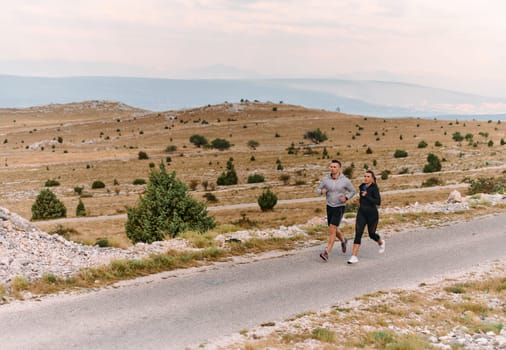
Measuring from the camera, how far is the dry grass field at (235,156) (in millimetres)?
42219

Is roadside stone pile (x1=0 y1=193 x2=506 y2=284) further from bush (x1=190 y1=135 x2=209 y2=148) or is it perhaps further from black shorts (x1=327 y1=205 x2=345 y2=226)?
bush (x1=190 y1=135 x2=209 y2=148)

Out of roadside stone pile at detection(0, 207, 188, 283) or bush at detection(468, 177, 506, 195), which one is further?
bush at detection(468, 177, 506, 195)

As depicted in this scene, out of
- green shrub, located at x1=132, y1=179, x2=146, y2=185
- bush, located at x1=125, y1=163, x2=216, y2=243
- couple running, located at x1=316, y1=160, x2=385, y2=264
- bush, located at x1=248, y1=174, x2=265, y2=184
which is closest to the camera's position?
couple running, located at x1=316, y1=160, x2=385, y2=264

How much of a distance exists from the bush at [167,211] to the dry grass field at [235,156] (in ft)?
4.17

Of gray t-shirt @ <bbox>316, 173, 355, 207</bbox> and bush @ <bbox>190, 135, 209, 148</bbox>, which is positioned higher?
gray t-shirt @ <bbox>316, 173, 355, 207</bbox>

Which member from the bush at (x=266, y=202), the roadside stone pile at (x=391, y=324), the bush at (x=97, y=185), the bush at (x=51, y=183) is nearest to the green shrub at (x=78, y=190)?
the bush at (x=97, y=185)

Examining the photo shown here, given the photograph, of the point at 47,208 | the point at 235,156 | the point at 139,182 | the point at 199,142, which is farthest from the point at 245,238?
the point at 199,142

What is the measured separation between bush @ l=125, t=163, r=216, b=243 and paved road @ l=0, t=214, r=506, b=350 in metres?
5.98

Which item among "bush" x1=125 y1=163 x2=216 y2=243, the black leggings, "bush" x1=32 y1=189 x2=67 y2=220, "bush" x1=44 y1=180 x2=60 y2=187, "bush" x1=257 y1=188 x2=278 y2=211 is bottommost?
"bush" x1=44 y1=180 x2=60 y2=187

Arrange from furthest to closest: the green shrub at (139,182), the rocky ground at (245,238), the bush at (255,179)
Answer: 1. the green shrub at (139,182)
2. the bush at (255,179)
3. the rocky ground at (245,238)

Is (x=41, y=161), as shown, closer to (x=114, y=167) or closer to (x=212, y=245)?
(x=114, y=167)

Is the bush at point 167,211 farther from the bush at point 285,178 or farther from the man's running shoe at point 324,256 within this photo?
the bush at point 285,178

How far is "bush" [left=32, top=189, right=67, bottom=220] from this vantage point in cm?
3684

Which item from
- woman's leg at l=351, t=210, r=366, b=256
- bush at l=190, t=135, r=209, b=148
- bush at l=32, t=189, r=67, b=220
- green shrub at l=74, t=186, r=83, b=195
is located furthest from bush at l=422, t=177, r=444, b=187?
bush at l=190, t=135, r=209, b=148
